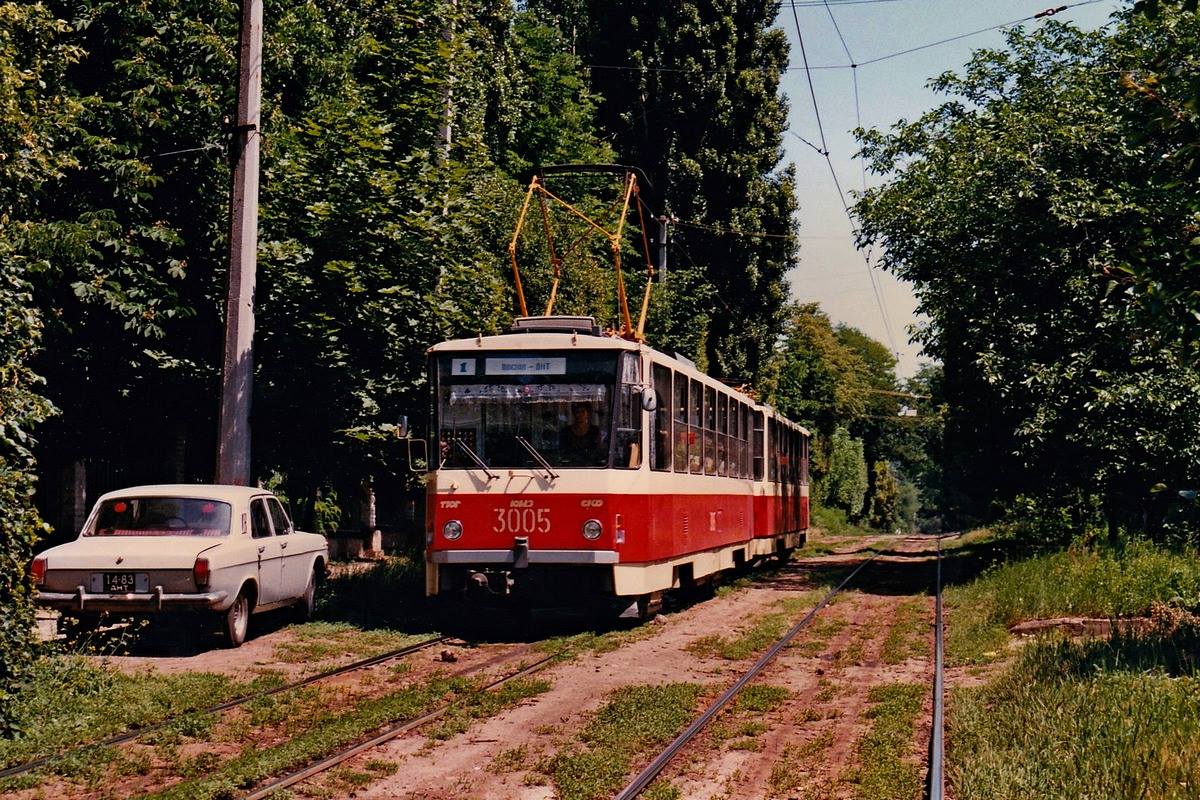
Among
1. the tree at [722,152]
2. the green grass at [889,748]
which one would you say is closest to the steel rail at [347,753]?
the green grass at [889,748]

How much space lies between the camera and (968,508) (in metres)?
93.0

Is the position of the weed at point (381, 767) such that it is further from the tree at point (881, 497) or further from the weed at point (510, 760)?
the tree at point (881, 497)

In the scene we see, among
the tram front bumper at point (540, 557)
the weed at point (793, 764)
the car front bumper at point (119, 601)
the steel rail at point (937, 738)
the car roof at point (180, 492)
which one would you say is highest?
the car roof at point (180, 492)

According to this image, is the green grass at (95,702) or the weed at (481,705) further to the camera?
the weed at (481,705)

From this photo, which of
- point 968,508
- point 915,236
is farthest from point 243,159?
point 968,508

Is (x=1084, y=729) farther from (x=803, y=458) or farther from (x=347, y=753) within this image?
(x=803, y=458)

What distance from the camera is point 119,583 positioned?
493 inches

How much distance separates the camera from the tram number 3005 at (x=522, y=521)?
48.1 feet

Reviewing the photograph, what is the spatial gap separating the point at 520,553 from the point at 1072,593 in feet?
23.7

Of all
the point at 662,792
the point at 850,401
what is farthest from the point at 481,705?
the point at 850,401

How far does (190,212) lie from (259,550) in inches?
268

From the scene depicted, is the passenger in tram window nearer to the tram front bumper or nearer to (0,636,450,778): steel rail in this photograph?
the tram front bumper

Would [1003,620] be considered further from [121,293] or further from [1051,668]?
[121,293]

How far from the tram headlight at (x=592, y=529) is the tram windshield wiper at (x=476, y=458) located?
118 centimetres
